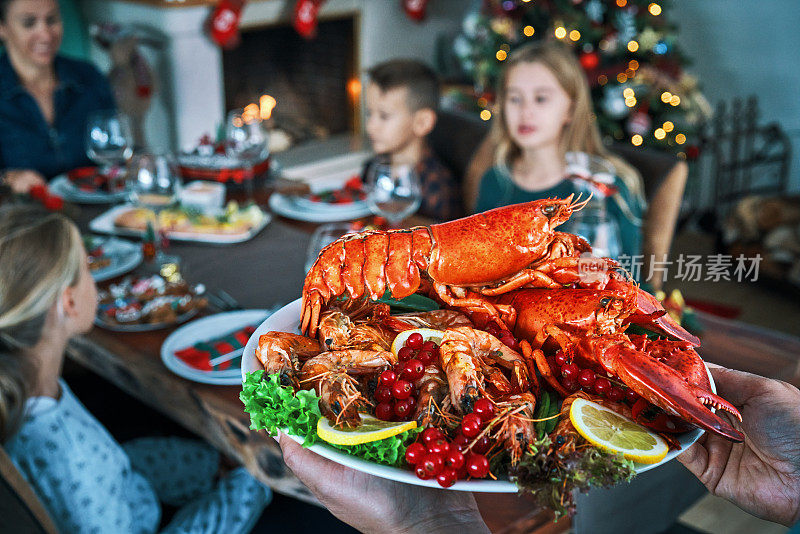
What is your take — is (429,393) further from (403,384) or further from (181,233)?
(181,233)

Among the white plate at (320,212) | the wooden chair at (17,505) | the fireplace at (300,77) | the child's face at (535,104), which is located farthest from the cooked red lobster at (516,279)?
the fireplace at (300,77)

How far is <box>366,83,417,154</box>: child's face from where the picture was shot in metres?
3.07

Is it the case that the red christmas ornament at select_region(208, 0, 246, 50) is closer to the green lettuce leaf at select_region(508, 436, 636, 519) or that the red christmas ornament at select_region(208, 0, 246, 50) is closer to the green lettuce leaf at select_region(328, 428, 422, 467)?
the green lettuce leaf at select_region(328, 428, 422, 467)

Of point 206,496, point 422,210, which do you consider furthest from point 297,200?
point 206,496

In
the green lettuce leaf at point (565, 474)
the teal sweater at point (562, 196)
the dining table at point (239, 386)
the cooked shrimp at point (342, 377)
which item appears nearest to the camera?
the green lettuce leaf at point (565, 474)

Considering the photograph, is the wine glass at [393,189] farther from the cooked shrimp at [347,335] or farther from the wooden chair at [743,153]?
the wooden chair at [743,153]

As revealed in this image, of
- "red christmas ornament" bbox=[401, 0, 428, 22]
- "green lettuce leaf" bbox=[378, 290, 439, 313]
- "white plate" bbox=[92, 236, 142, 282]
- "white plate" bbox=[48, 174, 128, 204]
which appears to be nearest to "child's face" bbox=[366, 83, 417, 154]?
"white plate" bbox=[48, 174, 128, 204]

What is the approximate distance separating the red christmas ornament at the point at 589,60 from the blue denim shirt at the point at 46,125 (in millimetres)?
2791

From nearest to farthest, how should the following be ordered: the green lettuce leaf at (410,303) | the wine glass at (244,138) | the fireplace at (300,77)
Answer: the green lettuce leaf at (410,303) < the wine glass at (244,138) < the fireplace at (300,77)

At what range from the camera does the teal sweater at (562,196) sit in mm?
2547

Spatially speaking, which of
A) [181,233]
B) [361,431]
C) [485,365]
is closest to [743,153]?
[181,233]

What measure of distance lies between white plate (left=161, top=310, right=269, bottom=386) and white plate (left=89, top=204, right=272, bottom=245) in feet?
1.86

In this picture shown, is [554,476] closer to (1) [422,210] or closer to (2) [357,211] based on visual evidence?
(2) [357,211]

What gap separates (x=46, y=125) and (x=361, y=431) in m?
3.18
